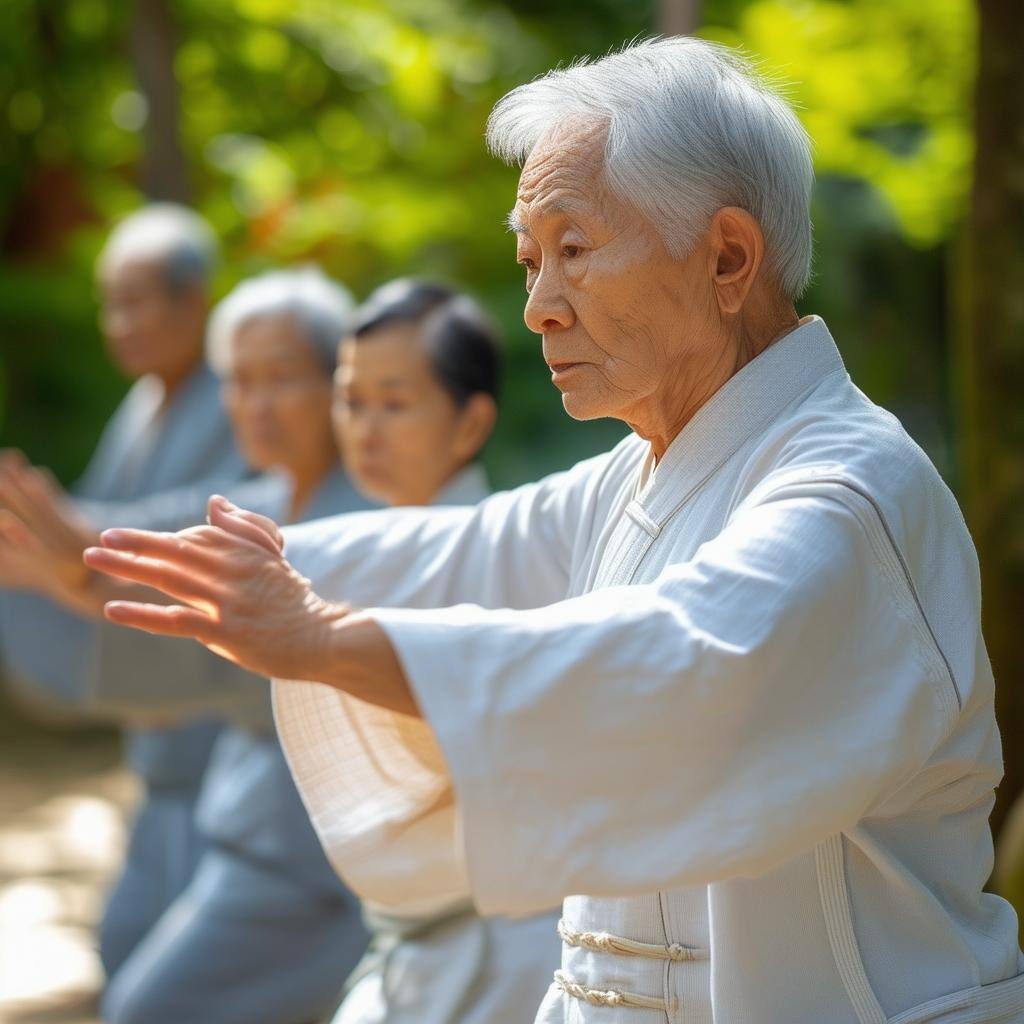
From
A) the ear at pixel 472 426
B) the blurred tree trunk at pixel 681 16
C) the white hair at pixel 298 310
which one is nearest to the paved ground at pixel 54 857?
the white hair at pixel 298 310

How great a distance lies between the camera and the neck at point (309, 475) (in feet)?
15.0

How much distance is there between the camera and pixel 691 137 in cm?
208

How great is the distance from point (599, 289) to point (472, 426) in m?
1.68

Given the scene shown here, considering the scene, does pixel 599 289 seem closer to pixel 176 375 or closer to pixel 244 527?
pixel 244 527

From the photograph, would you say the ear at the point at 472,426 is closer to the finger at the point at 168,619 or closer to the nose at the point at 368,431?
the nose at the point at 368,431

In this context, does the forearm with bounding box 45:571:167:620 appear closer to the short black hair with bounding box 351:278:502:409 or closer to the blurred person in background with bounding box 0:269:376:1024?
the short black hair with bounding box 351:278:502:409

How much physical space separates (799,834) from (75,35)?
10.2m

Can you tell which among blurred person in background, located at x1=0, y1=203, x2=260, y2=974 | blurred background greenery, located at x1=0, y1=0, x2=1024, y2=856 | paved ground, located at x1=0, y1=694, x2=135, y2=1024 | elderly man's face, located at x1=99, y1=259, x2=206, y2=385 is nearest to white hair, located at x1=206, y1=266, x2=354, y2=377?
blurred person in background, located at x1=0, y1=203, x2=260, y2=974

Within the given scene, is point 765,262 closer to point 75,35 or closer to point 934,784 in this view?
point 934,784

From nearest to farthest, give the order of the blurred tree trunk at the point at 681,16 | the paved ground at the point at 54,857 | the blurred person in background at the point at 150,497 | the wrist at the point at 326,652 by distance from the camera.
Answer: the wrist at the point at 326,652 → the blurred tree trunk at the point at 681,16 → the blurred person in background at the point at 150,497 → the paved ground at the point at 54,857

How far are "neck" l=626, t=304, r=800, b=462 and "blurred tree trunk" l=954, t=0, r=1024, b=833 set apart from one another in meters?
2.37

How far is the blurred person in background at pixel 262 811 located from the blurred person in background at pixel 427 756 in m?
0.69

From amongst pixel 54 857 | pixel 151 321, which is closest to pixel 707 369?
pixel 151 321

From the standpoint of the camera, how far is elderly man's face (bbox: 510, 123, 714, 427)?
2.10 m
